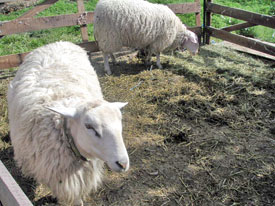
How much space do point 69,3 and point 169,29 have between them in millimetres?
4938

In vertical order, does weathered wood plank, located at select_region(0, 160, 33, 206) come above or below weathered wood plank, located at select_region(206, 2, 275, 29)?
below

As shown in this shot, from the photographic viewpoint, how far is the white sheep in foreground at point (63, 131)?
202 cm

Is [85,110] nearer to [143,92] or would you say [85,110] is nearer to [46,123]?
[46,123]

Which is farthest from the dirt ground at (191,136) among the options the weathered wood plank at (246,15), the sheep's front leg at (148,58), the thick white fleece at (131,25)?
the weathered wood plank at (246,15)

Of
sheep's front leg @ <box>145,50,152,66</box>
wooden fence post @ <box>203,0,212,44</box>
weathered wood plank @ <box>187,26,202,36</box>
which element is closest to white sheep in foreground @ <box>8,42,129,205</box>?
sheep's front leg @ <box>145,50,152,66</box>

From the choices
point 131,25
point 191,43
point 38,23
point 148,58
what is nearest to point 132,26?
point 131,25

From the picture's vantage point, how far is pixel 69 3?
9273mm

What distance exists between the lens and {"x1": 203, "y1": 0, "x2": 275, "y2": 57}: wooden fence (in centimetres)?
565

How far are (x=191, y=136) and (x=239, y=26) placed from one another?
4.61 metres

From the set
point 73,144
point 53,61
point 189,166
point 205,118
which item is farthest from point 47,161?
point 205,118

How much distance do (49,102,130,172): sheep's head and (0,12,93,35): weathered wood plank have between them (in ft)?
13.4

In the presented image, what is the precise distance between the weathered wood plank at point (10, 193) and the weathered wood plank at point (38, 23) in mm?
4457

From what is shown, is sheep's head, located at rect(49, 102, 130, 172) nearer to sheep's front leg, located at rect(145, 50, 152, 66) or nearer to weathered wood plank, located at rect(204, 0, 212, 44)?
sheep's front leg, located at rect(145, 50, 152, 66)

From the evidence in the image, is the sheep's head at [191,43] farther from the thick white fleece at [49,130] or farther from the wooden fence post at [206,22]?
the thick white fleece at [49,130]
